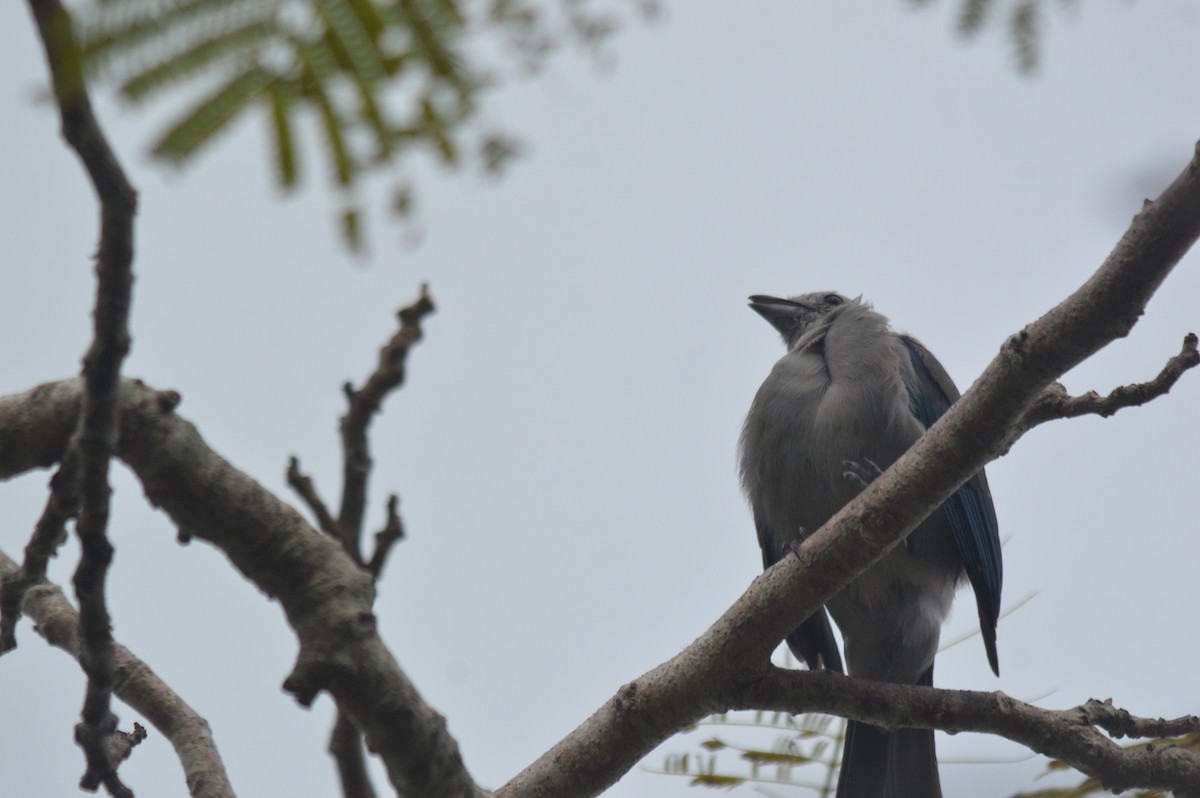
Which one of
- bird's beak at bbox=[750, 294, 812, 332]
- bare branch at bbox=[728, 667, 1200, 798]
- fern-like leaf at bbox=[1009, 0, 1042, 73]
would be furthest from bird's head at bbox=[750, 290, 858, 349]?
fern-like leaf at bbox=[1009, 0, 1042, 73]

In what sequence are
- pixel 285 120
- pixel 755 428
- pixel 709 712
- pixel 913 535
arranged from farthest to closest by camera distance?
pixel 755 428
pixel 913 535
pixel 709 712
pixel 285 120

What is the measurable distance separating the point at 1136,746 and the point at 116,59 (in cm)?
379

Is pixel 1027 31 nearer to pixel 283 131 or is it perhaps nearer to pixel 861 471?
pixel 283 131

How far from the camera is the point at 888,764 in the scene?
17.2ft

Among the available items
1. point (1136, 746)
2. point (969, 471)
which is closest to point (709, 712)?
point (969, 471)

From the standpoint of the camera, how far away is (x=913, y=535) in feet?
18.3

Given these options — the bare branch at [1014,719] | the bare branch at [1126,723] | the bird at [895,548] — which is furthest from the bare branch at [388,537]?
the bird at [895,548]

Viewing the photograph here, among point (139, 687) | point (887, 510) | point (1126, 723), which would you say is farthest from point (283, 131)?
point (1126, 723)

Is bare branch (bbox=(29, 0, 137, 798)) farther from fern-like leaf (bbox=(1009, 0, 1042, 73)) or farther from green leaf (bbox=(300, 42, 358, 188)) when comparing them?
fern-like leaf (bbox=(1009, 0, 1042, 73))

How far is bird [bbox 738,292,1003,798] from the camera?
528 centimetres

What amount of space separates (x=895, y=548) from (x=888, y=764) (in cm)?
96

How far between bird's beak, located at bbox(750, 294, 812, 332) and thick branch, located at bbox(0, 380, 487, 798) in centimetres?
474

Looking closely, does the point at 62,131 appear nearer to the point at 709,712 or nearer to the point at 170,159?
the point at 170,159

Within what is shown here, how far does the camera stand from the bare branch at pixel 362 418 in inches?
88.0
